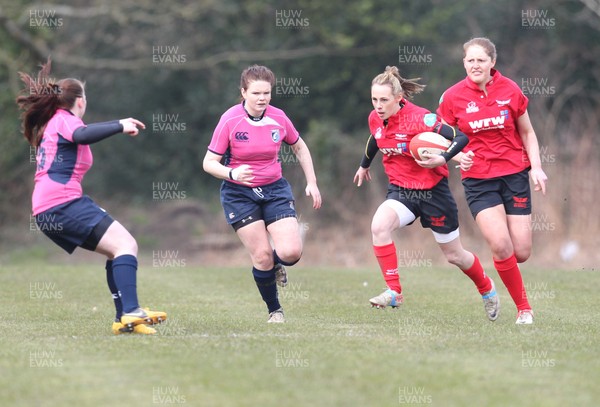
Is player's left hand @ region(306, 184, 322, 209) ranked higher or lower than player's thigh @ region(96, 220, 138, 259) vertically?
higher

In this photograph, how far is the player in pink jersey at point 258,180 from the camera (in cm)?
809

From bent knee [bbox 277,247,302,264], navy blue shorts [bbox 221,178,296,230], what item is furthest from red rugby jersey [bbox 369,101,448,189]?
bent knee [bbox 277,247,302,264]

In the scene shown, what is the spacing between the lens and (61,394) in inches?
210

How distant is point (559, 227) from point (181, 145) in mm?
13147

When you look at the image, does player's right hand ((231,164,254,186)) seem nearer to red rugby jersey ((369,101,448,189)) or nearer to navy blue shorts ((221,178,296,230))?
navy blue shorts ((221,178,296,230))

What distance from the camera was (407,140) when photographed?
27.8ft

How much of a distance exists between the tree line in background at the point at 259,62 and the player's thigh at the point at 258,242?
40.9ft

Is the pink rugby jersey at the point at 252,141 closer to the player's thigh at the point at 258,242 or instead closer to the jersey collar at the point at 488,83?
the player's thigh at the point at 258,242

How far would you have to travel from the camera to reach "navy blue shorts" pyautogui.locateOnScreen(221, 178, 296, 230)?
8.21 meters

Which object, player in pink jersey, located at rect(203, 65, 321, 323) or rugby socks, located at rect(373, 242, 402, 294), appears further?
rugby socks, located at rect(373, 242, 402, 294)

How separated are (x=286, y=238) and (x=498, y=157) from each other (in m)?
1.85

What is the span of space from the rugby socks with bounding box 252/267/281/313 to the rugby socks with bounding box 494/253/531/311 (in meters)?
1.84

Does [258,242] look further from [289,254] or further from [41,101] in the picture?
[41,101]

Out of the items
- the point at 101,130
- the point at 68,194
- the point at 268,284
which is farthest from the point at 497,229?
the point at 68,194
